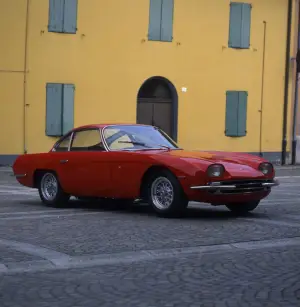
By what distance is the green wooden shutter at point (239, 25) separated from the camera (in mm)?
29172

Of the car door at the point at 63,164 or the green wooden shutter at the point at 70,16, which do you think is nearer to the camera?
the car door at the point at 63,164

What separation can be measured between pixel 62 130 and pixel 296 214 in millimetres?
15052

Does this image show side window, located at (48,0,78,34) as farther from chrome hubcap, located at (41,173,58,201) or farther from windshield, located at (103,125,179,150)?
windshield, located at (103,125,179,150)

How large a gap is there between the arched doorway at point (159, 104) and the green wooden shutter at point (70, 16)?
340 centimetres

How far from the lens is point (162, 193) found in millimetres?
11352

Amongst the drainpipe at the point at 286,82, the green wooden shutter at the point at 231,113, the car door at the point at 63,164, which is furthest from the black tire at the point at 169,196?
the drainpipe at the point at 286,82

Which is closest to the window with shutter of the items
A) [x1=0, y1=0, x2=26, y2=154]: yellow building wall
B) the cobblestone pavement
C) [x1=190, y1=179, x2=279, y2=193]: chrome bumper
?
[x1=0, y1=0, x2=26, y2=154]: yellow building wall

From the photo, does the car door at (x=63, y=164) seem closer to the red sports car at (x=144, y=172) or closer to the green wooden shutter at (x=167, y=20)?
the red sports car at (x=144, y=172)

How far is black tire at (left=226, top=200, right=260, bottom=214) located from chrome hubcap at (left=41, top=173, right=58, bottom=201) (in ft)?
9.48

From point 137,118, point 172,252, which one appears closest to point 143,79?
point 137,118

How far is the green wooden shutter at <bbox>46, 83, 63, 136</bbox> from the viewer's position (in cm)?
2580

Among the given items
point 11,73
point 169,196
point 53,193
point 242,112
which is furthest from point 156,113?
point 169,196

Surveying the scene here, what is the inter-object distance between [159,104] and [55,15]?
16.2 feet

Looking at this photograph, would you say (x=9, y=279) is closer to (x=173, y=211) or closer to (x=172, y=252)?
(x=172, y=252)
